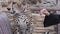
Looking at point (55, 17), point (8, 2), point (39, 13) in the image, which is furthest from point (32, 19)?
point (8, 2)

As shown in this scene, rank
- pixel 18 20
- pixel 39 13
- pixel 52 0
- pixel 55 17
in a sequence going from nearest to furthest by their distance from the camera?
1. pixel 18 20
2. pixel 55 17
3. pixel 39 13
4. pixel 52 0

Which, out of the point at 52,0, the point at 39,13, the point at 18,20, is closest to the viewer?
the point at 18,20

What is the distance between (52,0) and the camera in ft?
10.8

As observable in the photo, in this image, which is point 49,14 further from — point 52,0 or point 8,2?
point 8,2

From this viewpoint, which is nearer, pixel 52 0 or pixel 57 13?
pixel 57 13

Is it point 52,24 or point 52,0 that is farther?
point 52,0

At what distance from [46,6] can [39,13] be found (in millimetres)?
234

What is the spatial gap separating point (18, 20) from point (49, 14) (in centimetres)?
65

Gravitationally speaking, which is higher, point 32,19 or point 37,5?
point 37,5

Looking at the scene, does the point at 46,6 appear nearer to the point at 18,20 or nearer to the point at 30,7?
the point at 30,7

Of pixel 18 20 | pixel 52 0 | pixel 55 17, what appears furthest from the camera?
pixel 52 0

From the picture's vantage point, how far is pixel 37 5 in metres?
3.19

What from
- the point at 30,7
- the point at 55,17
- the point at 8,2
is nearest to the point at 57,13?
the point at 55,17

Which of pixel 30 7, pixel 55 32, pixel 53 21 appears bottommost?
pixel 55 32
